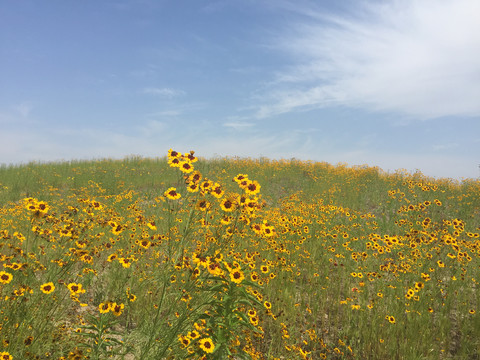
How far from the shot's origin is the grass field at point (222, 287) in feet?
7.39

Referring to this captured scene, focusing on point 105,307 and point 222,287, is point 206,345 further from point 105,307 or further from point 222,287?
point 105,307

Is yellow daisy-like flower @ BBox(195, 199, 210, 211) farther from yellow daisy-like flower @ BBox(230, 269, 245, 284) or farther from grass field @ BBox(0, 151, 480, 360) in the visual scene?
yellow daisy-like flower @ BBox(230, 269, 245, 284)

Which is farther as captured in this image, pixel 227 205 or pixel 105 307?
pixel 227 205

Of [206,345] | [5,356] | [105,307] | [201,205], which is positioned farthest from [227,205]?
[5,356]

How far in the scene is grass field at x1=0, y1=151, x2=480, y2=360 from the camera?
2.25 meters

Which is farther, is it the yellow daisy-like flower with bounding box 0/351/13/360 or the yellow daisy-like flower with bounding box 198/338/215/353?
the yellow daisy-like flower with bounding box 198/338/215/353

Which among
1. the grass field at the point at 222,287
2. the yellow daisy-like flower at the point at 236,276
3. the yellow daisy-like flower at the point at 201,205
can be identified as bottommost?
the grass field at the point at 222,287

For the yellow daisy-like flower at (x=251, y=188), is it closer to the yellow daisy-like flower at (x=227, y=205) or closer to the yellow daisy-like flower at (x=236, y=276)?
the yellow daisy-like flower at (x=227, y=205)

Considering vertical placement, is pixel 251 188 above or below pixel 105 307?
above

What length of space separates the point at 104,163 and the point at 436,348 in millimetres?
16869

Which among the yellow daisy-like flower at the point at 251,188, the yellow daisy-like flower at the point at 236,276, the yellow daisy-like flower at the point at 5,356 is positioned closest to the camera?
the yellow daisy-like flower at the point at 5,356

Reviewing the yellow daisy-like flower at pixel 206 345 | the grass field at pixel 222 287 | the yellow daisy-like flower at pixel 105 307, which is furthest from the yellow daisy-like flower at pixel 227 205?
the yellow daisy-like flower at pixel 105 307

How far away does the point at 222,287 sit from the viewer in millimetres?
2305

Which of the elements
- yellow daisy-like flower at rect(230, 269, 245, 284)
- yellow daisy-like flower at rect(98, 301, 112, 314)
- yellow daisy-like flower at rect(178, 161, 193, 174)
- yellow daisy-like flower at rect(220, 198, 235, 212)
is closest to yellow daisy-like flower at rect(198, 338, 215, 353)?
yellow daisy-like flower at rect(230, 269, 245, 284)
